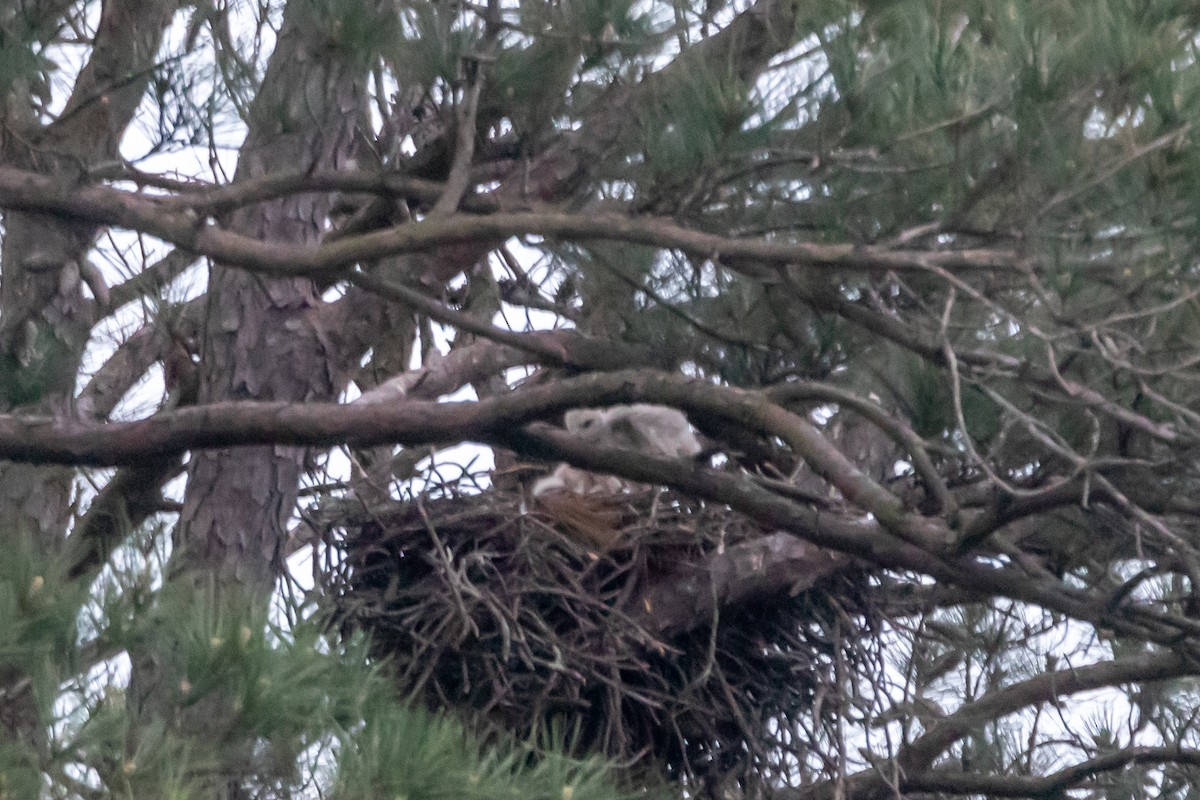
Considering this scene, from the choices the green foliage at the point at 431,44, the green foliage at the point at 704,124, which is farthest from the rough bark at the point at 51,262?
the green foliage at the point at 704,124

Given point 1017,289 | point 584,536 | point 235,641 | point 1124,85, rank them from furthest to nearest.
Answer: point 584,536 < point 1017,289 < point 1124,85 < point 235,641

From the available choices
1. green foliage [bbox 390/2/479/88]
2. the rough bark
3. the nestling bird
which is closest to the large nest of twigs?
the nestling bird

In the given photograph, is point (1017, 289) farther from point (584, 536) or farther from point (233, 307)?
point (233, 307)

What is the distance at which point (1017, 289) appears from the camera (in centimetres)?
245

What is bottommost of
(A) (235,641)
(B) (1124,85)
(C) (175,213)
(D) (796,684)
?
(A) (235,641)

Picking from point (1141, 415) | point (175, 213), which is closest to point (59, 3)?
point (175, 213)

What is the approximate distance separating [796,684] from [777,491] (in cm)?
108

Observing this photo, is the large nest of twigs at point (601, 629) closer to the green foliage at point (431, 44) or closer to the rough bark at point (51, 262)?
the rough bark at point (51, 262)

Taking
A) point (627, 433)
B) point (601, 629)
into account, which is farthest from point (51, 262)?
point (601, 629)

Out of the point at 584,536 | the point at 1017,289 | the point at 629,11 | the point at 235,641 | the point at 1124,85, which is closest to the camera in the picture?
the point at 235,641

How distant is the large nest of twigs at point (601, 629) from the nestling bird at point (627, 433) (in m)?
0.19

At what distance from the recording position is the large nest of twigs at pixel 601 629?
3346 millimetres

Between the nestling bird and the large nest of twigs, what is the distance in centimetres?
19

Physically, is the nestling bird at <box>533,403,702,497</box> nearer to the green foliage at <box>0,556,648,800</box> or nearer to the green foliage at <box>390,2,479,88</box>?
the green foliage at <box>390,2,479,88</box>
